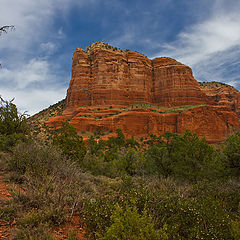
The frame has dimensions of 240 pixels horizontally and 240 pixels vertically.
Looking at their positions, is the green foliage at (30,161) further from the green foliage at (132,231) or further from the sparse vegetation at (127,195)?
the green foliage at (132,231)

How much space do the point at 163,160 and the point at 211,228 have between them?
448 inches

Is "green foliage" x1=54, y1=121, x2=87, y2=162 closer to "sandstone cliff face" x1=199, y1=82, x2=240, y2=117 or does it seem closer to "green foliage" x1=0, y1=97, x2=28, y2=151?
"green foliage" x1=0, y1=97, x2=28, y2=151

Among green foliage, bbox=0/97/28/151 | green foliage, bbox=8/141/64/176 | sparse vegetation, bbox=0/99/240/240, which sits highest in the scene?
green foliage, bbox=0/97/28/151

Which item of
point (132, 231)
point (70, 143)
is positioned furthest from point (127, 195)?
point (70, 143)

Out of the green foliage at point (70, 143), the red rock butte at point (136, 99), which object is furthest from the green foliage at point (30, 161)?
the red rock butte at point (136, 99)

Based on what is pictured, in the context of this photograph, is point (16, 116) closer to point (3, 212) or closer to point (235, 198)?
point (3, 212)

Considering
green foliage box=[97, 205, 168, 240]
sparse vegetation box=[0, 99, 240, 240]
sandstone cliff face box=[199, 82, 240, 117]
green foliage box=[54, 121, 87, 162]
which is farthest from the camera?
sandstone cliff face box=[199, 82, 240, 117]

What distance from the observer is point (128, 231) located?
7.95 feet

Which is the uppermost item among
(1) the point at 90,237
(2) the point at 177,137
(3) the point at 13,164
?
(2) the point at 177,137

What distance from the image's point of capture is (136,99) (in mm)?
58156

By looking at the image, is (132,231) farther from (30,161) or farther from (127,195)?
(30,161)

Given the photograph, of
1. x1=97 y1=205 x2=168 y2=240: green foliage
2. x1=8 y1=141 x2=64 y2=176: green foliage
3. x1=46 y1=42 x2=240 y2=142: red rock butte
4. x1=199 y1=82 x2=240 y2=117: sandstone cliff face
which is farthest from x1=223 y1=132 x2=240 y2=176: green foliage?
x1=199 y1=82 x2=240 y2=117: sandstone cliff face

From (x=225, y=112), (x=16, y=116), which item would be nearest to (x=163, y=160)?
(x=16, y=116)

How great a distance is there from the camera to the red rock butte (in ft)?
159
